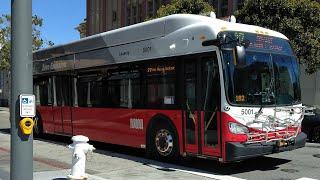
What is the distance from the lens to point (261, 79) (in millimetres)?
10602

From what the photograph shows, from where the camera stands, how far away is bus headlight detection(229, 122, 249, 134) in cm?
1002

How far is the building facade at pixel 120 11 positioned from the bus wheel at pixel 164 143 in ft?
78.7

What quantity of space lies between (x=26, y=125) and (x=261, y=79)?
535 cm

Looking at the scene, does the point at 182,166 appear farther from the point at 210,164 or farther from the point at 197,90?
the point at 197,90

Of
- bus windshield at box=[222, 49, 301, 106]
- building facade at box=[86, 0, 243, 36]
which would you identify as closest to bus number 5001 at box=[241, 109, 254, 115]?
bus windshield at box=[222, 49, 301, 106]

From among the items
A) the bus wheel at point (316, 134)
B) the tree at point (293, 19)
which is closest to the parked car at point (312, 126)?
the bus wheel at point (316, 134)

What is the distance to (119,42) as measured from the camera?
13617mm

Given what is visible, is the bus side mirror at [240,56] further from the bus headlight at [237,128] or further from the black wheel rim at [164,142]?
the black wheel rim at [164,142]

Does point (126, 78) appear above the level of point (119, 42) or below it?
below

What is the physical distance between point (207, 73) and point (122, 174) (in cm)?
261

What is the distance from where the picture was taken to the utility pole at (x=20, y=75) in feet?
22.6

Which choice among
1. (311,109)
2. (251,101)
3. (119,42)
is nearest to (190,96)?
(251,101)

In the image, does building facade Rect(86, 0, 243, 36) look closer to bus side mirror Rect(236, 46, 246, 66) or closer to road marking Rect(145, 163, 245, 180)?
road marking Rect(145, 163, 245, 180)

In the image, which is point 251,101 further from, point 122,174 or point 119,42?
point 119,42
